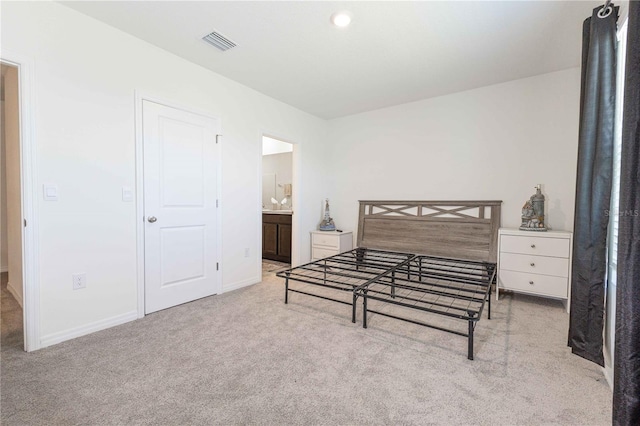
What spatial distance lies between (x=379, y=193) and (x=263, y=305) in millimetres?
2458

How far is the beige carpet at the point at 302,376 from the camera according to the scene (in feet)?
4.49

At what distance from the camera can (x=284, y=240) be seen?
Result: 15.3 ft

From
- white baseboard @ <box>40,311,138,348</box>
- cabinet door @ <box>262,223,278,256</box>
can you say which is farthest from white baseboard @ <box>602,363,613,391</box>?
cabinet door @ <box>262,223,278,256</box>

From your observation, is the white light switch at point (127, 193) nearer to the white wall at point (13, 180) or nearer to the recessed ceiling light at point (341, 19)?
the white wall at point (13, 180)

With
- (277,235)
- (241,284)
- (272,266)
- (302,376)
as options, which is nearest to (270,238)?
(277,235)

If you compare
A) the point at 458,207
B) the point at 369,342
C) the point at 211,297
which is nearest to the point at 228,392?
the point at 369,342

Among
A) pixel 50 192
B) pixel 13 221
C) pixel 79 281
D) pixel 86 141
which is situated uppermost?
pixel 86 141

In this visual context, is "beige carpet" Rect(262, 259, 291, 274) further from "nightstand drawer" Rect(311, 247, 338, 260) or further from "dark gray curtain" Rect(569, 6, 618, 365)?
"dark gray curtain" Rect(569, 6, 618, 365)

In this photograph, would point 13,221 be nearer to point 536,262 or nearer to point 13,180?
point 13,180

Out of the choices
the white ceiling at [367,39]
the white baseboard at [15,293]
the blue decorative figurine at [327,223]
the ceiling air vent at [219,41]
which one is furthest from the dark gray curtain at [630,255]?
the white baseboard at [15,293]

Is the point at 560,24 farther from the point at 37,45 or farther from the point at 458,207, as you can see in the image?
the point at 37,45

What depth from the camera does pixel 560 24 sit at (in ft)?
7.23

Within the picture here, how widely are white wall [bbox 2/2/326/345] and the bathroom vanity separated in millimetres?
2229

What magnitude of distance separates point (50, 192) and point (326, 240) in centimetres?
311
